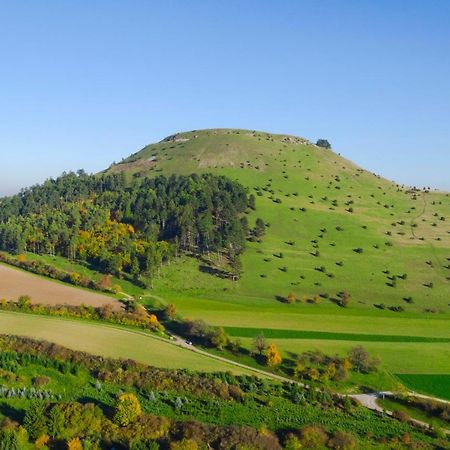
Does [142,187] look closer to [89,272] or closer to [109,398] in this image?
[89,272]

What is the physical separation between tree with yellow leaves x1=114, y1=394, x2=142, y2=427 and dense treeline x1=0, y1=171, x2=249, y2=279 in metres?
69.4

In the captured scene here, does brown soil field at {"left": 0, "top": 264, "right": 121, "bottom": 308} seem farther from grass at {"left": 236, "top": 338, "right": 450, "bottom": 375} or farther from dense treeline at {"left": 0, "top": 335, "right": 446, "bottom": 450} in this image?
grass at {"left": 236, "top": 338, "right": 450, "bottom": 375}

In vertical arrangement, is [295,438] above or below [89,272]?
below

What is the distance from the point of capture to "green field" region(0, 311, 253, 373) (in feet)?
266

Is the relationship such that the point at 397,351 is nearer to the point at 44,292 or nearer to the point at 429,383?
the point at 429,383

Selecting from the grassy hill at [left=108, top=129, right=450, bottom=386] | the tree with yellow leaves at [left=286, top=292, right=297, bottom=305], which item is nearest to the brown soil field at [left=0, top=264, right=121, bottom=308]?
the grassy hill at [left=108, top=129, right=450, bottom=386]

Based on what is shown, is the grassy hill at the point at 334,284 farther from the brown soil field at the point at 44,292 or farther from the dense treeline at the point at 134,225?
the brown soil field at the point at 44,292

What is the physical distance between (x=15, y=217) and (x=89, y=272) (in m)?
56.6

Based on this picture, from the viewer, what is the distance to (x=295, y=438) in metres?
58.0

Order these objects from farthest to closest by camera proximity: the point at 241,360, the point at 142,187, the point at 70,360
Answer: the point at 142,187, the point at 241,360, the point at 70,360

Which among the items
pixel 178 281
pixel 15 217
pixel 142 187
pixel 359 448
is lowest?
pixel 359 448

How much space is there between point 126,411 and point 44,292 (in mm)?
62422

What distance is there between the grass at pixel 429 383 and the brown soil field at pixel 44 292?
6145cm

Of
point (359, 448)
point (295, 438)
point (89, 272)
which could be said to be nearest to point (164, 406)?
point (295, 438)
